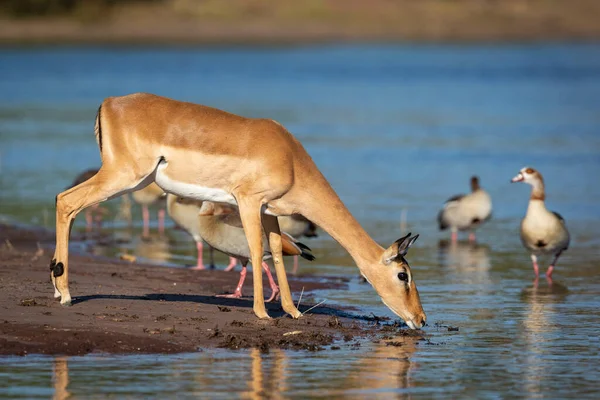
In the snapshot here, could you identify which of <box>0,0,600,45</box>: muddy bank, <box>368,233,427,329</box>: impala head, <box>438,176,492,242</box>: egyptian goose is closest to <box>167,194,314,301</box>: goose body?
<box>368,233,427,329</box>: impala head

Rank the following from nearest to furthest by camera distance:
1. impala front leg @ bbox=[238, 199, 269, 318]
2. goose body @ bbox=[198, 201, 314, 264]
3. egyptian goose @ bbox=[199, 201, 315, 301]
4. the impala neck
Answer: impala front leg @ bbox=[238, 199, 269, 318] → the impala neck → egyptian goose @ bbox=[199, 201, 315, 301] → goose body @ bbox=[198, 201, 314, 264]

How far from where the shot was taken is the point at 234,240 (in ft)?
50.7

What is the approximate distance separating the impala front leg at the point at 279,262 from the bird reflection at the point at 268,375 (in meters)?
1.56

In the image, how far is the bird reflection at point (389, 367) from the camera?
1088 cm

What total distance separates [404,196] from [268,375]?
1544cm

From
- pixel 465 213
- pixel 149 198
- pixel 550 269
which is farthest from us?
pixel 149 198

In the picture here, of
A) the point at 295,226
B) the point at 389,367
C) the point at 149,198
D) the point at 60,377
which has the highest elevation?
the point at 149,198

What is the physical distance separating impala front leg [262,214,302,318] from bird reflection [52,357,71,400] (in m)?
3.02

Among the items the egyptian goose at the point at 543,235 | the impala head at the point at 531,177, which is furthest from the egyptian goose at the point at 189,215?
the impala head at the point at 531,177

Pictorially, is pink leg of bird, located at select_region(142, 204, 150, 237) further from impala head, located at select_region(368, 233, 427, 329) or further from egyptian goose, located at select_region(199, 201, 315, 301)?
impala head, located at select_region(368, 233, 427, 329)

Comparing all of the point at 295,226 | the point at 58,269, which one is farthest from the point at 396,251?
the point at 295,226

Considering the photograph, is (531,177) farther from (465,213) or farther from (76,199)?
(76,199)

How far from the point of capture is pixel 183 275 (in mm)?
16688

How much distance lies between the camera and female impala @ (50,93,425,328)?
42.6 ft
